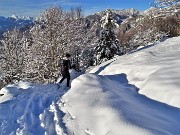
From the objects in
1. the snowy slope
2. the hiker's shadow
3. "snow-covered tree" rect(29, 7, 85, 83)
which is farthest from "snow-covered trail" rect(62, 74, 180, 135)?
"snow-covered tree" rect(29, 7, 85, 83)

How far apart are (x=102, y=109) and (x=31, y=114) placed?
2860 millimetres

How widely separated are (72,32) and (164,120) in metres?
26.1

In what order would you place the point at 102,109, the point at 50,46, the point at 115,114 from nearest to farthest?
the point at 115,114, the point at 102,109, the point at 50,46

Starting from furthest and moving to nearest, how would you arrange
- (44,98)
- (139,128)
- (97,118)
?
(44,98) → (97,118) → (139,128)

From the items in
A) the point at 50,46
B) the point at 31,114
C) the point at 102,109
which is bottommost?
the point at 50,46

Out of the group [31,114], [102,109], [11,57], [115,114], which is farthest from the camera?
[11,57]

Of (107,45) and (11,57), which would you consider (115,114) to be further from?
(11,57)

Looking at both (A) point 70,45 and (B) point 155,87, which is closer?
(B) point 155,87

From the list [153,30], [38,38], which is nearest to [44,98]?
[38,38]

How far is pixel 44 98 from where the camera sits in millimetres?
12516

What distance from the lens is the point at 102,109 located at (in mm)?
8031

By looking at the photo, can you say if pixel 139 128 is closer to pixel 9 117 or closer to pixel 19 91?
pixel 9 117

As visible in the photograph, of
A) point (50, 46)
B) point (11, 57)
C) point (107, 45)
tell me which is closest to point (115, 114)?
point (50, 46)

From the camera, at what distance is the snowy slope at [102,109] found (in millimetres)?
6892
